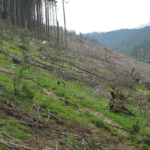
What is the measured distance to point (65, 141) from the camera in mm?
4918

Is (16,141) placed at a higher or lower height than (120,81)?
higher

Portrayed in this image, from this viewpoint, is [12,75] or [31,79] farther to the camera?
[31,79]

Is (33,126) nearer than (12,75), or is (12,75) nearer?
(33,126)

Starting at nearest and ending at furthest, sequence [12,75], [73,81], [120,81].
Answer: [12,75], [73,81], [120,81]

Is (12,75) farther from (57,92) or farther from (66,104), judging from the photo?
(66,104)

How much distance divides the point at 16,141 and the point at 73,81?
12.3m

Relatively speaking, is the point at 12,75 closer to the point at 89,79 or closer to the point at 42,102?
the point at 42,102

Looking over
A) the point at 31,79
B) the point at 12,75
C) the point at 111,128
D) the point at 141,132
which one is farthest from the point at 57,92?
the point at 141,132

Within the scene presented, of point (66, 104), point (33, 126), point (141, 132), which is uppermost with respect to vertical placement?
point (33, 126)

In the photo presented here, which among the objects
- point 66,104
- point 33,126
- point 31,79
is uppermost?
point 31,79

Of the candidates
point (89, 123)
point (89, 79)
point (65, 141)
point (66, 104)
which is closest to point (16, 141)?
point (65, 141)

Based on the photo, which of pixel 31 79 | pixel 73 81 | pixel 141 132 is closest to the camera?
pixel 141 132

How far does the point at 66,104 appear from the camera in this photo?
8.95m

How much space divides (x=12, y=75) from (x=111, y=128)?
8.25 meters
